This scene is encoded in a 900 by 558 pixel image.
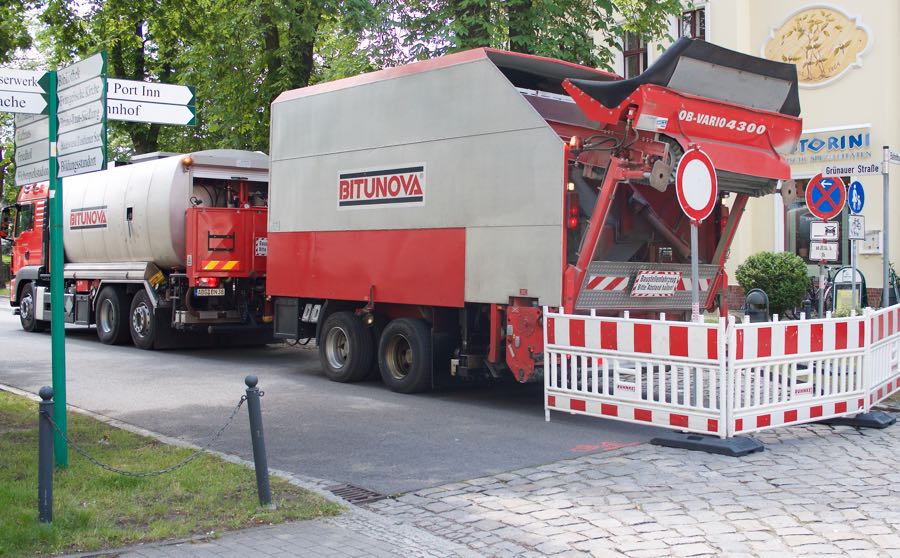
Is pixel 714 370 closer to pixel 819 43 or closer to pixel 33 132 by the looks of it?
pixel 33 132

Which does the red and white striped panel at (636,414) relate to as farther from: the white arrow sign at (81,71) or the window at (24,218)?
the window at (24,218)

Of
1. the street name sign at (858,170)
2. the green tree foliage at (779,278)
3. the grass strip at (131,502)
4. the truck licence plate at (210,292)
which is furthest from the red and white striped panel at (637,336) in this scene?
the green tree foliage at (779,278)

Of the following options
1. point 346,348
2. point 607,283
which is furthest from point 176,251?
point 607,283

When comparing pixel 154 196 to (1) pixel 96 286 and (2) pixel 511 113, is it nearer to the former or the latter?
(1) pixel 96 286

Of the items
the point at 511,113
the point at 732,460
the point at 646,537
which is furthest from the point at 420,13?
the point at 646,537

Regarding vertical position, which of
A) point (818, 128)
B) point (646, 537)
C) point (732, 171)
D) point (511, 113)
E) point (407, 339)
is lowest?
point (646, 537)

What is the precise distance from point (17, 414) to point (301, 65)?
450 inches

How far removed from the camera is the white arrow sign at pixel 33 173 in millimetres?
7125

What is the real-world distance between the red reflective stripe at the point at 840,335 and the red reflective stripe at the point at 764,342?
1.03 m

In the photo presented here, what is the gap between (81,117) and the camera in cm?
673

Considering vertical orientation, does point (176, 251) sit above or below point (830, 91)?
below

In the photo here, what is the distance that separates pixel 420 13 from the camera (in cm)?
1625

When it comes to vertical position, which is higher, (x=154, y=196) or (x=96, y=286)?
(x=154, y=196)

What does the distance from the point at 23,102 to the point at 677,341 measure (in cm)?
546
